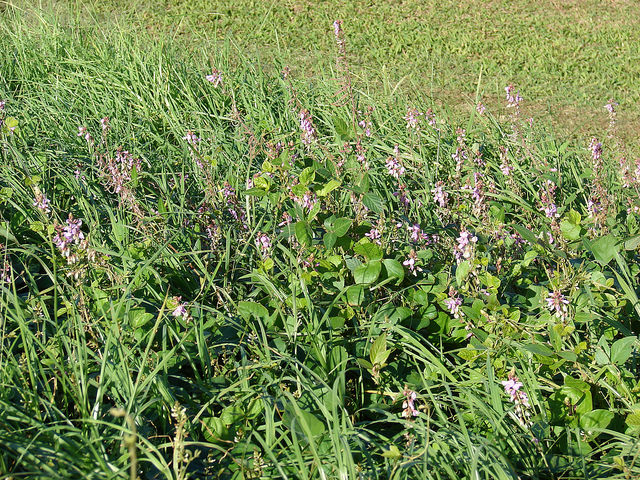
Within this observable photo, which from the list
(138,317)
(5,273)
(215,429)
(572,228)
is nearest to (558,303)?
(572,228)

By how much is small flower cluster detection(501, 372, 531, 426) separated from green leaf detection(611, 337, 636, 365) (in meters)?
0.36

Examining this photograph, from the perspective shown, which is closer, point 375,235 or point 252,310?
point 252,310

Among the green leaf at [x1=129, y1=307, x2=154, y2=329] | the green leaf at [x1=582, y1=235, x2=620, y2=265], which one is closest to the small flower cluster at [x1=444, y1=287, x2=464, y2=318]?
the green leaf at [x1=582, y1=235, x2=620, y2=265]

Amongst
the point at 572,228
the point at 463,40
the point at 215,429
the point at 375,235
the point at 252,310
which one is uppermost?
the point at 572,228

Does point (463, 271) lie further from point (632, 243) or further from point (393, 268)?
point (632, 243)

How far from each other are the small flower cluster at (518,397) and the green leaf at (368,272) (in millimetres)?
607

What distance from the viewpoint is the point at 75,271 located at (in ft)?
7.63

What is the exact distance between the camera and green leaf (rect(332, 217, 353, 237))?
2.46 metres

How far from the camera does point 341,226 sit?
8.12ft

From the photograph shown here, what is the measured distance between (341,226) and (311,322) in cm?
38

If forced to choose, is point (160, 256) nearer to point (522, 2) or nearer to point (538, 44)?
point (538, 44)

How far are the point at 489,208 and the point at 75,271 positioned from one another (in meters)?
1.90

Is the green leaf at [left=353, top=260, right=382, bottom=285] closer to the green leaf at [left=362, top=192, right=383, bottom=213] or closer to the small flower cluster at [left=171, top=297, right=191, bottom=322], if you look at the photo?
the green leaf at [left=362, top=192, right=383, bottom=213]

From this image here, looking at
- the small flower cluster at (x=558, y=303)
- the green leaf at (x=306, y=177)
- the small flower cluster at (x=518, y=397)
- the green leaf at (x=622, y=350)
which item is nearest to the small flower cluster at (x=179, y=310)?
the green leaf at (x=306, y=177)
